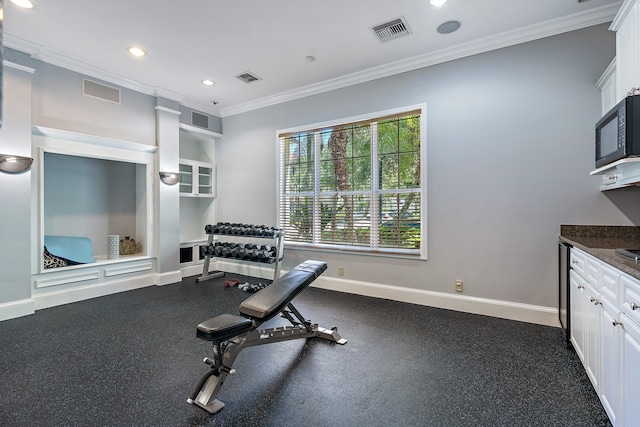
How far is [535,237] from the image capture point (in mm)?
3225

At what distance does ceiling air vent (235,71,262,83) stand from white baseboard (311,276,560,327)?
10.0 ft

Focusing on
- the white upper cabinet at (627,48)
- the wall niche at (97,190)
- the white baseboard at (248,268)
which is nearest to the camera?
the white upper cabinet at (627,48)

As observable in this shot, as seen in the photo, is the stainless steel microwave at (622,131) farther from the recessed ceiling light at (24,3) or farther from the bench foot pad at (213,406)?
→ the recessed ceiling light at (24,3)

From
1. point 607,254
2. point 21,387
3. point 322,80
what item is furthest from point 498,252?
point 21,387

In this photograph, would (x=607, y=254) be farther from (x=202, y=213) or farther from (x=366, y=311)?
(x=202, y=213)

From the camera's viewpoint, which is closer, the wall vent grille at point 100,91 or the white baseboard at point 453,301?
the white baseboard at point 453,301

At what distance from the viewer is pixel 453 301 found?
3.64m

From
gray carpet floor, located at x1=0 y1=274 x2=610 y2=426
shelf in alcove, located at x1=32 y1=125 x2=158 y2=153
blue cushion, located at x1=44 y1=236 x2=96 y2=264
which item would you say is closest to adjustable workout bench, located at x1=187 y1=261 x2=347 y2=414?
gray carpet floor, located at x1=0 y1=274 x2=610 y2=426

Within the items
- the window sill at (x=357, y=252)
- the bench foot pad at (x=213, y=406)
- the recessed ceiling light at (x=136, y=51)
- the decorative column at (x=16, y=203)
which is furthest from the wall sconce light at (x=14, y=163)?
the bench foot pad at (x=213, y=406)

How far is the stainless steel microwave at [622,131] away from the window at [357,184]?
5.76 feet

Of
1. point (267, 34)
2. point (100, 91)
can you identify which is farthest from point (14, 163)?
point (267, 34)

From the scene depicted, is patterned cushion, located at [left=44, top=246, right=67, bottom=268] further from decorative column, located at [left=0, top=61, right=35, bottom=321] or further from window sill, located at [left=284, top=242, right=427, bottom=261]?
window sill, located at [left=284, top=242, right=427, bottom=261]

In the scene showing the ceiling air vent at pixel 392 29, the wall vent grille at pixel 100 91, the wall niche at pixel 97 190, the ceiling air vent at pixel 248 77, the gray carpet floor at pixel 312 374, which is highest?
the ceiling air vent at pixel 248 77

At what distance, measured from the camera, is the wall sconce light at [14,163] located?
3350 mm
